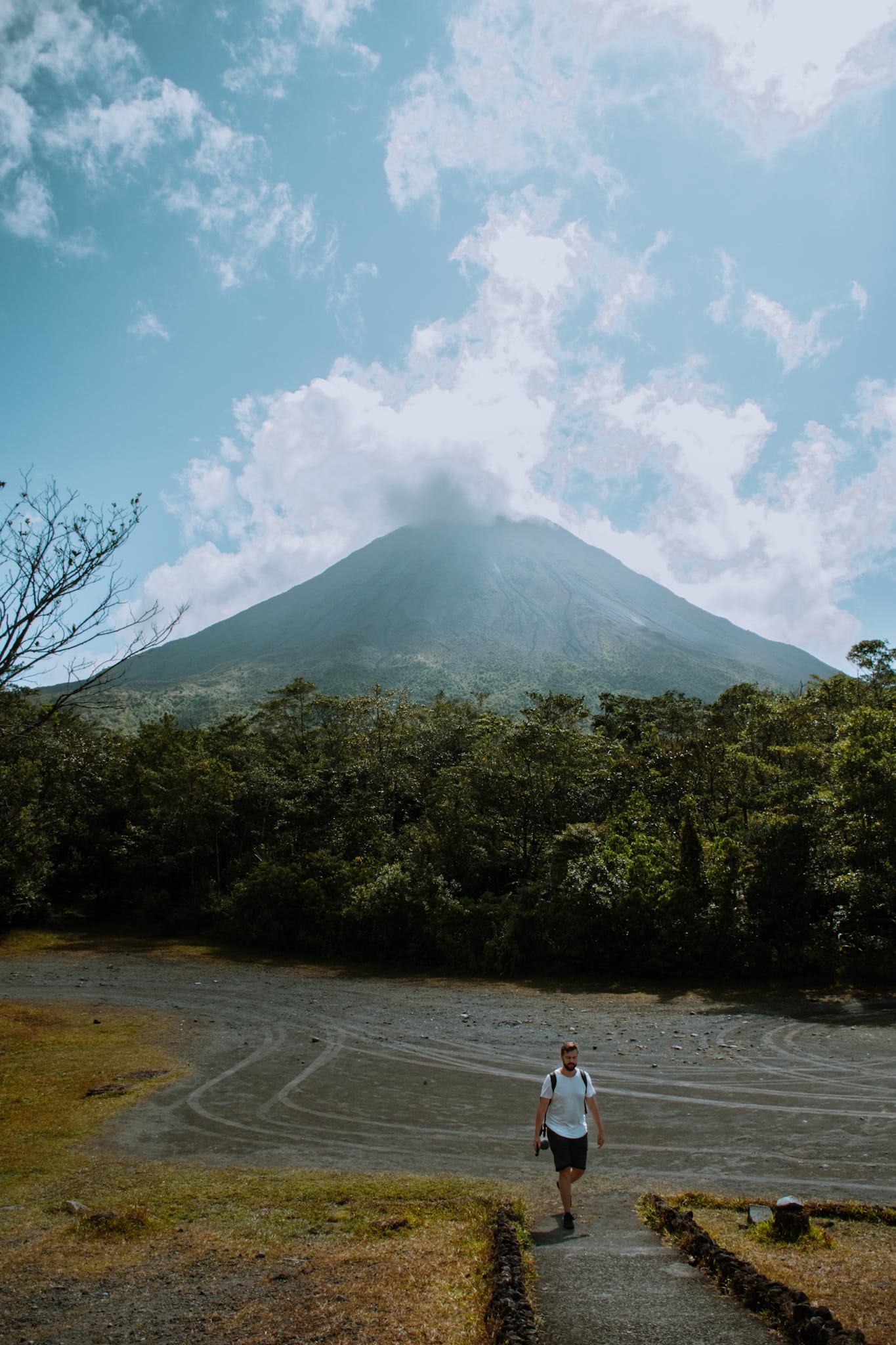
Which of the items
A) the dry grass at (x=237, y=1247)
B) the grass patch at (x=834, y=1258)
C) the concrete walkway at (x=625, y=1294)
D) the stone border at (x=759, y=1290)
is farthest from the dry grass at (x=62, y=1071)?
the grass patch at (x=834, y=1258)

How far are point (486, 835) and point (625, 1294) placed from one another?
1651 cm

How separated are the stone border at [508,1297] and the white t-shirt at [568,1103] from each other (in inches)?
29.3

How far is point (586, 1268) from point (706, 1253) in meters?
0.67

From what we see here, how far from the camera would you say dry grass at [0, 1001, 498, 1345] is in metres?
3.76

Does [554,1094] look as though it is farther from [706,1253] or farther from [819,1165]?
[819,1165]

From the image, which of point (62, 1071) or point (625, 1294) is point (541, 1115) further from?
point (62, 1071)

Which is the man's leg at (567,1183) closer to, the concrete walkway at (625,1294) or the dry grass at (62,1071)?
the concrete walkway at (625,1294)

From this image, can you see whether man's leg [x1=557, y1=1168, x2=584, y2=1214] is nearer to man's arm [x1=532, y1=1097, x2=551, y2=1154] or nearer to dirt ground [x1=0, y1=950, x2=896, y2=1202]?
man's arm [x1=532, y1=1097, x2=551, y2=1154]

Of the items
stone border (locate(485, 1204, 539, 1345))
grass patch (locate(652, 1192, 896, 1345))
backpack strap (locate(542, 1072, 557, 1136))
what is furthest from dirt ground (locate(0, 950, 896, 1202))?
stone border (locate(485, 1204, 539, 1345))

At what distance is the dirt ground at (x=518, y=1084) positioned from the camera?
251 inches

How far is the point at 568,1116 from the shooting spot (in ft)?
17.4

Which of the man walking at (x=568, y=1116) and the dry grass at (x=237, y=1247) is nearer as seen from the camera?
the dry grass at (x=237, y=1247)

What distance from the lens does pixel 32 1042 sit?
37.9 feet

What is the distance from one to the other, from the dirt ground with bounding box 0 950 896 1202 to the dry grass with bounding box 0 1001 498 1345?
0.66 m
